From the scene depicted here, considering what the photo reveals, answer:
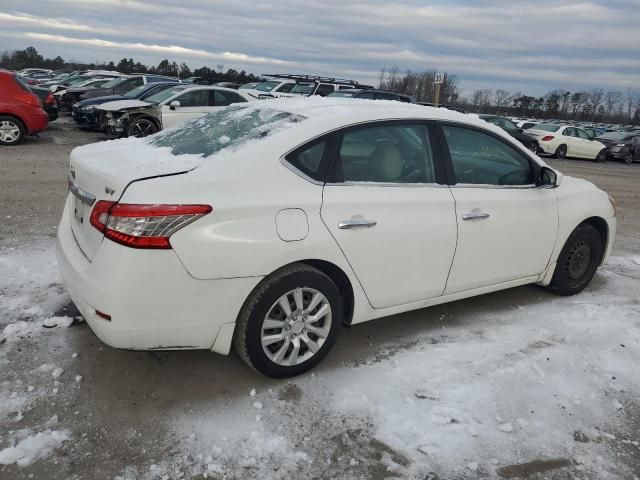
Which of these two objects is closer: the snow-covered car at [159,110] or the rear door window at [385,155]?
the rear door window at [385,155]

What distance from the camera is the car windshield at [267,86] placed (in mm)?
20703

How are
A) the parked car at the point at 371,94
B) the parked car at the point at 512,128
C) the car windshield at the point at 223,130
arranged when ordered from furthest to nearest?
the parked car at the point at 512,128 < the parked car at the point at 371,94 < the car windshield at the point at 223,130

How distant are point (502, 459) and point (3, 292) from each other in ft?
12.3

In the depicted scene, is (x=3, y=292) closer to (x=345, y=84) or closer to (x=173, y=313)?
(x=173, y=313)

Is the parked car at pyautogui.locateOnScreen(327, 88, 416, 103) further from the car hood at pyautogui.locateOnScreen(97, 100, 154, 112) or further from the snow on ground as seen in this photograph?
the snow on ground

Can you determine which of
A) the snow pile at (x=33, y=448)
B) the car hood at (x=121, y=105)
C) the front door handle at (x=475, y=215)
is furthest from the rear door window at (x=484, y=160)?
the car hood at (x=121, y=105)

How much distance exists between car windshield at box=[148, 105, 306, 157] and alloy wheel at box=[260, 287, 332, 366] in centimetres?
98

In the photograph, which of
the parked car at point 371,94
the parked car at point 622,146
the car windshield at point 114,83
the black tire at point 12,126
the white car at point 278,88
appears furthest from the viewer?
the parked car at point 622,146

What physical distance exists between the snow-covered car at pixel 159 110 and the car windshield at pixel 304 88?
6.30m

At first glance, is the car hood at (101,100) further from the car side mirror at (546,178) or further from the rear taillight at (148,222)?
the rear taillight at (148,222)

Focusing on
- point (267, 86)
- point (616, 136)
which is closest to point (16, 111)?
point (267, 86)

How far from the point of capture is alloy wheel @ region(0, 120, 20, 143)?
40.3 feet

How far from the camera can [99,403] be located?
9.92 ft

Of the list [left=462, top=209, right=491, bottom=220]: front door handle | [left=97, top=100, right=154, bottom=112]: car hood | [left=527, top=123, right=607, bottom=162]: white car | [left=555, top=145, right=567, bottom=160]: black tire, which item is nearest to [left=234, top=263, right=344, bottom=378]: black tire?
[left=462, top=209, right=491, bottom=220]: front door handle
